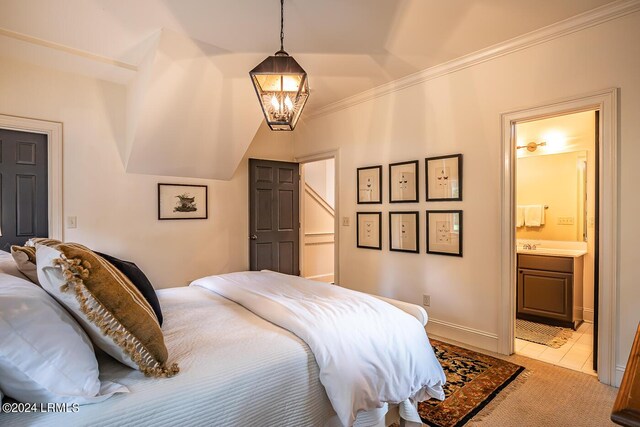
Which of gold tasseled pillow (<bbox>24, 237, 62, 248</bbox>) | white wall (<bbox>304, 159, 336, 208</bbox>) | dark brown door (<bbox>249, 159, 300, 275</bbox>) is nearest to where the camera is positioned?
gold tasseled pillow (<bbox>24, 237, 62, 248</bbox>)

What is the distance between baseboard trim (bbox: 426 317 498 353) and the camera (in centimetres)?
295

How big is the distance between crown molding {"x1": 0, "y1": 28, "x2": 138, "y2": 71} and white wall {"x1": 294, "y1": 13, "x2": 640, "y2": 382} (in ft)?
8.02

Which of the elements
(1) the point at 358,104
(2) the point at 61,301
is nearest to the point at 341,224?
(1) the point at 358,104

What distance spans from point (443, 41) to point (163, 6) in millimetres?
2172

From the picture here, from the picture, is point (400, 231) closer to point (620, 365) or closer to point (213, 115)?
point (620, 365)

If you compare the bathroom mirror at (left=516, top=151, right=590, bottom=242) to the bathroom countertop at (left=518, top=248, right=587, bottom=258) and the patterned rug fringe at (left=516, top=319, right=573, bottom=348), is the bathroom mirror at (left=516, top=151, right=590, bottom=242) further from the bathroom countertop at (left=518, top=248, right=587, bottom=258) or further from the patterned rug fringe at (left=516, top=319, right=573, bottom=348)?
the patterned rug fringe at (left=516, top=319, right=573, bottom=348)

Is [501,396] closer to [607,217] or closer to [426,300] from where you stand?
[426,300]

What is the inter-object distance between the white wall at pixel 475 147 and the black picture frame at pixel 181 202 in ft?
5.79

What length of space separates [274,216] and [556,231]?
11.8 ft

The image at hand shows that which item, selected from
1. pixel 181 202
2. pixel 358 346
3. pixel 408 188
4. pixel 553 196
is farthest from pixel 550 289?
pixel 181 202

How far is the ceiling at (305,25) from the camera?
2.30 m

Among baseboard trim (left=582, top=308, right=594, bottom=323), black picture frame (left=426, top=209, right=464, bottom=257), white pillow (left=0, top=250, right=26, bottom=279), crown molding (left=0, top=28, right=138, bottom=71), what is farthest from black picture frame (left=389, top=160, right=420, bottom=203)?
white pillow (left=0, top=250, right=26, bottom=279)

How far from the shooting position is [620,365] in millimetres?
2322

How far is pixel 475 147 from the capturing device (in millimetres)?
3051
